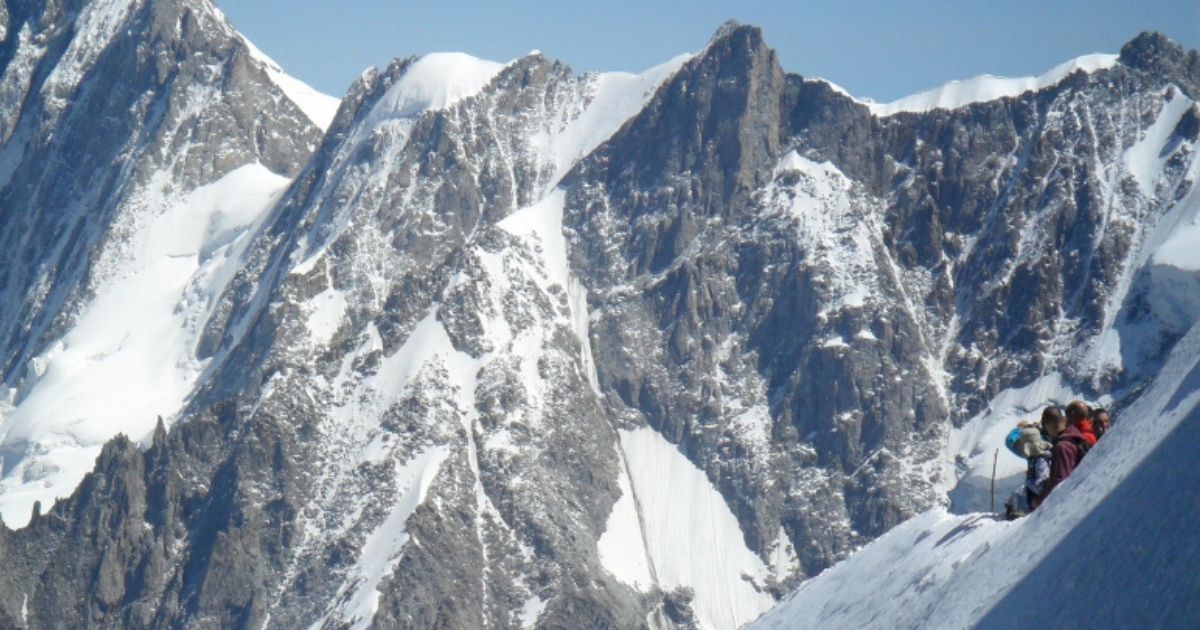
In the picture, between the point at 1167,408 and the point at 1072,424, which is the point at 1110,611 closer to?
the point at 1167,408

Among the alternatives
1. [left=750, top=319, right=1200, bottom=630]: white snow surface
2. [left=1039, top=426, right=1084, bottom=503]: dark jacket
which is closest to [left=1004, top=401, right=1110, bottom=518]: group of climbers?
[left=1039, top=426, right=1084, bottom=503]: dark jacket

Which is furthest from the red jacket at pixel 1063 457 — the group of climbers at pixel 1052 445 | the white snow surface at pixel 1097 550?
the white snow surface at pixel 1097 550

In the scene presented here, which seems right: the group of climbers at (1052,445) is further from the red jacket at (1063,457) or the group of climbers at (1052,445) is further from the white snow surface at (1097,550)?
the white snow surface at (1097,550)

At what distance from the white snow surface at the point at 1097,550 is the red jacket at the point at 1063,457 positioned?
0.96 metres

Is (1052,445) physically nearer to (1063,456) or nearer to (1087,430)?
(1063,456)

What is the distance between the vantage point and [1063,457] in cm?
3186

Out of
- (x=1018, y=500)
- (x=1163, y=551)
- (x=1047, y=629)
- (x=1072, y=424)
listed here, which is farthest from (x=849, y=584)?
(x=1163, y=551)

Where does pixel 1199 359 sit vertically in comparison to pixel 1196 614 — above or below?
above

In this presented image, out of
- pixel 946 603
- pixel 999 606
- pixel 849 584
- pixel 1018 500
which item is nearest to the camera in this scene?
pixel 999 606

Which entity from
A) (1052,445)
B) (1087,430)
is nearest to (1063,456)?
(1052,445)

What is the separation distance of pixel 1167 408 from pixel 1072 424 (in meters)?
4.97

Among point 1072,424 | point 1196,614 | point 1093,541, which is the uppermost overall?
point 1072,424

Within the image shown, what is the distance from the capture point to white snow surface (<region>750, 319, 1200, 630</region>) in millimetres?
24359

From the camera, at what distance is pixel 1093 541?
26.9m
